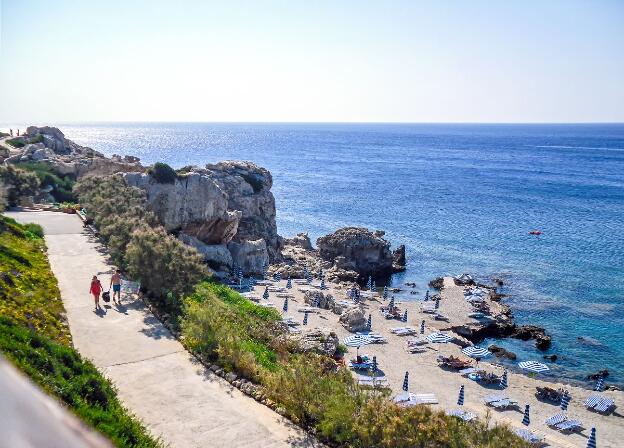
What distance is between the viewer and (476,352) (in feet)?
116

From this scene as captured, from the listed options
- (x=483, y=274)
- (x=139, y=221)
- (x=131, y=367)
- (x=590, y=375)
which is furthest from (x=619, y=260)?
(x=131, y=367)

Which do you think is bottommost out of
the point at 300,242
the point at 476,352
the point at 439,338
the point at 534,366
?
the point at 534,366

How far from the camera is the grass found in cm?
1142

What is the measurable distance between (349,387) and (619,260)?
2104 inches

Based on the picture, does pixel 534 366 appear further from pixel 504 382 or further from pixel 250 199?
pixel 250 199

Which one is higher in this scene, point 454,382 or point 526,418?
point 526,418

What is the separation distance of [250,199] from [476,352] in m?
28.2

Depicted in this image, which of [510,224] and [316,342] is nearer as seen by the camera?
[316,342]

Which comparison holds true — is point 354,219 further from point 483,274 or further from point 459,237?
point 483,274

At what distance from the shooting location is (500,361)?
36.5 m

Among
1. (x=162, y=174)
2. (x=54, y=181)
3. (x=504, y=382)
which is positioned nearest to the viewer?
(x=504, y=382)

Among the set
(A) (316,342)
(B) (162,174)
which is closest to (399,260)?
(B) (162,174)

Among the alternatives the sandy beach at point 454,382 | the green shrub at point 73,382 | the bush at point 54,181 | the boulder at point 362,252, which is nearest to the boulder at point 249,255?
the sandy beach at point 454,382

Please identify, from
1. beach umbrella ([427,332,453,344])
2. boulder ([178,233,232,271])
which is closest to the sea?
beach umbrella ([427,332,453,344])
